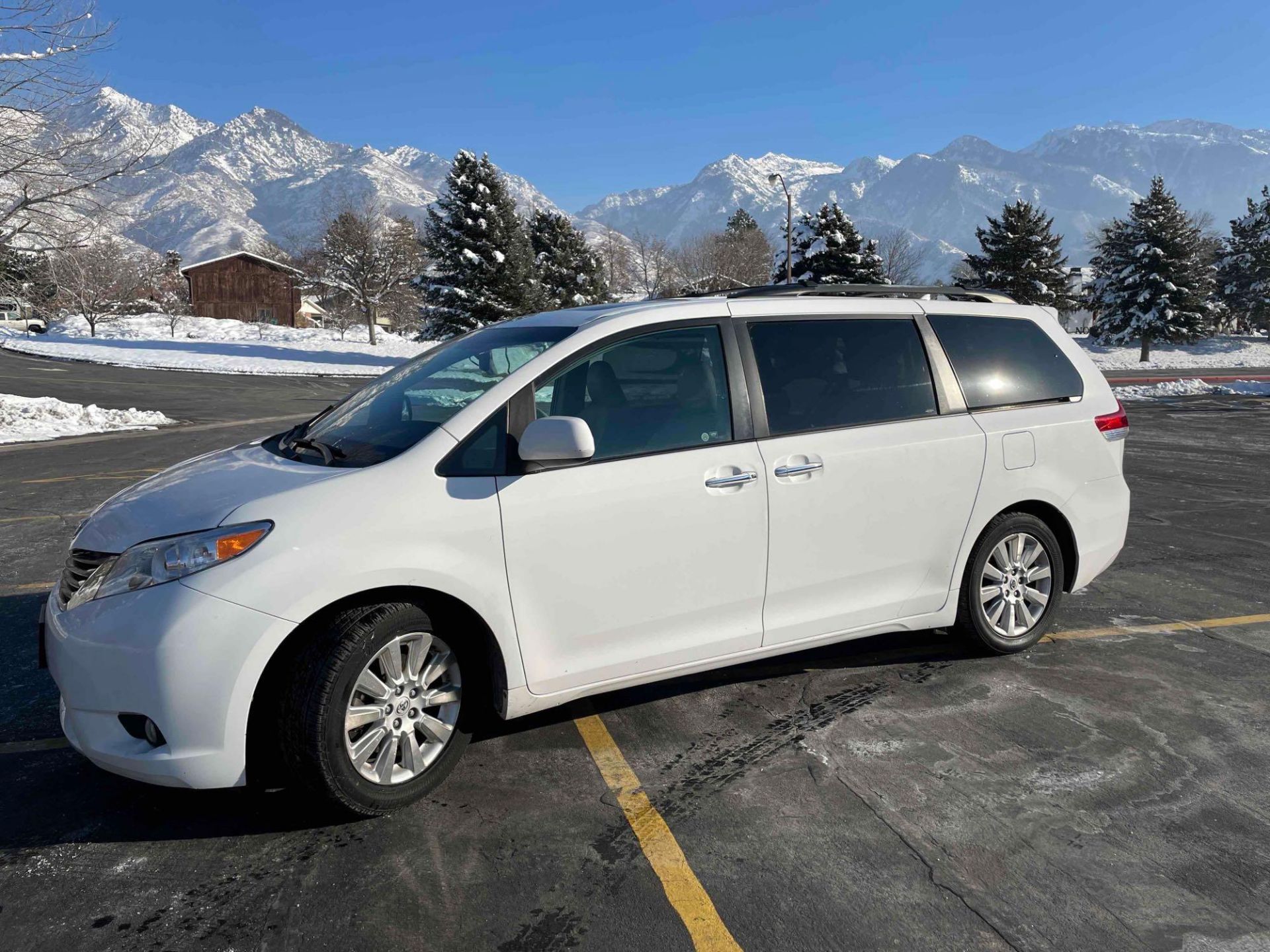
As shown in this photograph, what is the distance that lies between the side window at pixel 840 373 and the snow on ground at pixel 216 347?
27.7 meters

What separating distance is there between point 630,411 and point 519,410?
1.55 ft

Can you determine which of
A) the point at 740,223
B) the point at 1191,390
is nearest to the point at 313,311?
the point at 740,223

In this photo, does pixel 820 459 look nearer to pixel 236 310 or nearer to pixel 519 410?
pixel 519 410

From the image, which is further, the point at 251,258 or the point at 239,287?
the point at 239,287

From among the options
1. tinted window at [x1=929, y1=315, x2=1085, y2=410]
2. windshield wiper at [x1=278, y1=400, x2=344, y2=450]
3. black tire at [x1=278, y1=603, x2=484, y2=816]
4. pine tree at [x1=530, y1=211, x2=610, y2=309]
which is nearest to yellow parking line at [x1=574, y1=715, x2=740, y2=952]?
black tire at [x1=278, y1=603, x2=484, y2=816]

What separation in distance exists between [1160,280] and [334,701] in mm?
49985

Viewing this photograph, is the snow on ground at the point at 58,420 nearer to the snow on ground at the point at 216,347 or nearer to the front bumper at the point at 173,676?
the front bumper at the point at 173,676

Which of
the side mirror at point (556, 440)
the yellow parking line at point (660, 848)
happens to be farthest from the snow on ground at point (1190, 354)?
the side mirror at point (556, 440)

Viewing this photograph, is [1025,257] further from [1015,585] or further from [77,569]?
[77,569]

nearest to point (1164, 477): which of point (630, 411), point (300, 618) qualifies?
point (630, 411)

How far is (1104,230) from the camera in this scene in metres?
62.1

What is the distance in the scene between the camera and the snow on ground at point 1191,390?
21109 millimetres

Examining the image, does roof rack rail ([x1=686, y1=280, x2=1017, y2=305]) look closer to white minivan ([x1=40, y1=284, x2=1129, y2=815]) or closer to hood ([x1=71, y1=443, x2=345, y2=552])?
white minivan ([x1=40, y1=284, x2=1129, y2=815])

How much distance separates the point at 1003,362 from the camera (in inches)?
180
